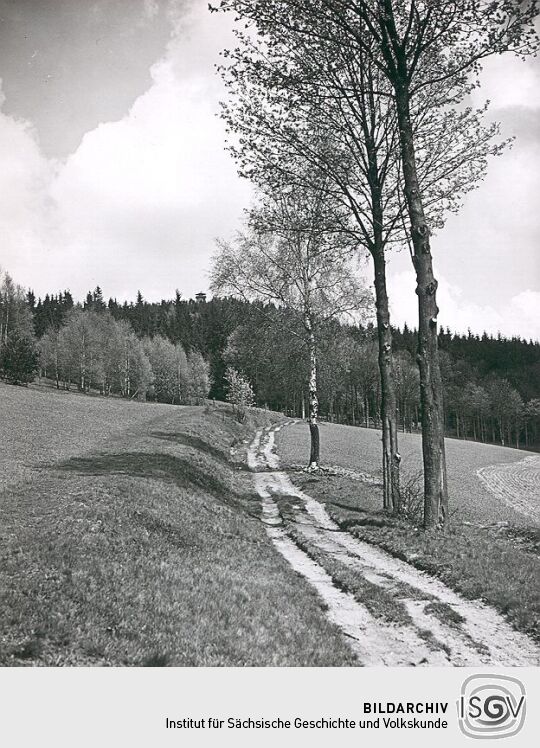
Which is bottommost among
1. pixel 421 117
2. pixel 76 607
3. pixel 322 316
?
pixel 76 607

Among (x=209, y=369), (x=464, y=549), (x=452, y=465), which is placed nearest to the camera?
(x=464, y=549)

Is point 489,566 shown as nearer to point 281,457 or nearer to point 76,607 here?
point 76,607

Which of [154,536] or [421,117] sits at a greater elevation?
[421,117]

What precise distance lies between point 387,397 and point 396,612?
416 inches

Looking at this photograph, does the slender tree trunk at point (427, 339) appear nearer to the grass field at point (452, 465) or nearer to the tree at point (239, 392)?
the grass field at point (452, 465)

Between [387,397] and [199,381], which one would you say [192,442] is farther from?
[199,381]

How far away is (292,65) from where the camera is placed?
1688 cm

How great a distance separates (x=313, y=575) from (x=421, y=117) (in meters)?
16.2

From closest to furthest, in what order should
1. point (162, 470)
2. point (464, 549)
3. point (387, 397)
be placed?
point (464, 549) → point (387, 397) → point (162, 470)

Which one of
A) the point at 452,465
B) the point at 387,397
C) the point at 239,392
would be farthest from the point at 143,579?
the point at 239,392

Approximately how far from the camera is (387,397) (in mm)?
18734

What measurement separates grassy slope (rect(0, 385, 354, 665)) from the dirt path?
22.4 inches
